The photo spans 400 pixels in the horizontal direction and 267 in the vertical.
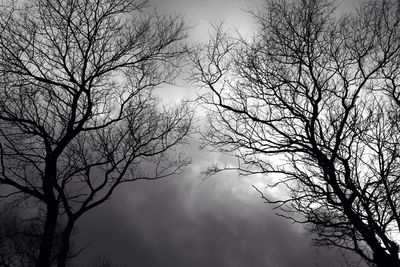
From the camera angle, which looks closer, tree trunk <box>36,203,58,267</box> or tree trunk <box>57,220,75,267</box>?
tree trunk <box>36,203,58,267</box>

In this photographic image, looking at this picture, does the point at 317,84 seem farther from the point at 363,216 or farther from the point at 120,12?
the point at 120,12

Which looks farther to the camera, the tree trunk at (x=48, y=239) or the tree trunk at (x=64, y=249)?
the tree trunk at (x=64, y=249)

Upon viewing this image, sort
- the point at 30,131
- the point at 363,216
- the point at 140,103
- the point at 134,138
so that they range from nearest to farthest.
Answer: the point at 363,216 → the point at 30,131 → the point at 140,103 → the point at 134,138

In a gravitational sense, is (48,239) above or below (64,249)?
below

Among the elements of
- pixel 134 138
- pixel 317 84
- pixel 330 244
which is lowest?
pixel 330 244

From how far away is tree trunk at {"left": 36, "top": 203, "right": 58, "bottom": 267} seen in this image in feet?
22.5

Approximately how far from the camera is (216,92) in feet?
26.5

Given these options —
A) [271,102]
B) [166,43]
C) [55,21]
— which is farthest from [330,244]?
[55,21]

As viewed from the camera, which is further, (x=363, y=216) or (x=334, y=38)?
(x=334, y=38)

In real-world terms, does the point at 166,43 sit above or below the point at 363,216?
above

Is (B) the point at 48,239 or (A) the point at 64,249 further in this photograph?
(A) the point at 64,249

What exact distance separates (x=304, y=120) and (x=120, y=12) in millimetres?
5133

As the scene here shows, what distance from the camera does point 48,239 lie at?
7027 millimetres

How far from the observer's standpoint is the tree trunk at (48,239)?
22.5 feet
